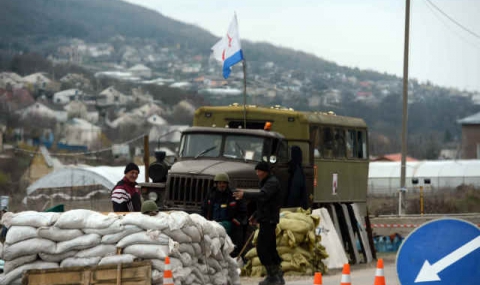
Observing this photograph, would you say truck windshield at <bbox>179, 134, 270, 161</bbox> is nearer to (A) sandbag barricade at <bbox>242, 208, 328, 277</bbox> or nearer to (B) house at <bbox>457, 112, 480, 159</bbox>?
(A) sandbag barricade at <bbox>242, 208, 328, 277</bbox>

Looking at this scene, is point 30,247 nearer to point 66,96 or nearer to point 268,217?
point 268,217

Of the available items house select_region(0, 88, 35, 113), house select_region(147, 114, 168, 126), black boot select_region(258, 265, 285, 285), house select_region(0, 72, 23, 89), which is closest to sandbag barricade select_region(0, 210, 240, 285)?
black boot select_region(258, 265, 285, 285)

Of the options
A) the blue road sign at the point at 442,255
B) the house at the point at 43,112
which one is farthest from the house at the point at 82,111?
the blue road sign at the point at 442,255

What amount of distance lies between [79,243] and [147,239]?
83 cm

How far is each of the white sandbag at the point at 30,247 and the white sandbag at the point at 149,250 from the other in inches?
35.5

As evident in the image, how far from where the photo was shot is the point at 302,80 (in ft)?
495

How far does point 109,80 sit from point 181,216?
498 ft

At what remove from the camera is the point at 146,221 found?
43.8 ft

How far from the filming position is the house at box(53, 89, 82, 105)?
138625 millimetres

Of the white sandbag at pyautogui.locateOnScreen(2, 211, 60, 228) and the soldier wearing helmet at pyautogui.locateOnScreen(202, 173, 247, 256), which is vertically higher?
the white sandbag at pyautogui.locateOnScreen(2, 211, 60, 228)

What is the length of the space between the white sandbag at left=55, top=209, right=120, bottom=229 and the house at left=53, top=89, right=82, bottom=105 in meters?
123

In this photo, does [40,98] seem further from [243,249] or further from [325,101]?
[243,249]

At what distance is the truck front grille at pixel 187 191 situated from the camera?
20406 mm

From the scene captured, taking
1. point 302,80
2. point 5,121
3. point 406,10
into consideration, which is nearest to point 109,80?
point 302,80
